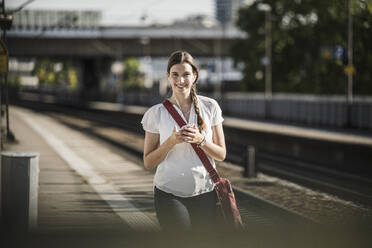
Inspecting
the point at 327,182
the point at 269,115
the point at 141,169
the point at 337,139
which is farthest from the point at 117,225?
the point at 269,115

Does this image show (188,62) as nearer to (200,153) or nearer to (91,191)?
(200,153)

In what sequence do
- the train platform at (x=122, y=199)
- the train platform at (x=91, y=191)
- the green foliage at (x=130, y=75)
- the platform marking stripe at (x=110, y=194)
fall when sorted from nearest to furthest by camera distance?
1. the train platform at (x=122, y=199)
2. the platform marking stripe at (x=110, y=194)
3. the train platform at (x=91, y=191)
4. the green foliage at (x=130, y=75)

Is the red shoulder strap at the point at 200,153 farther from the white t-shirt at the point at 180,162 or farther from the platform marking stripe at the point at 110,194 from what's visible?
the platform marking stripe at the point at 110,194

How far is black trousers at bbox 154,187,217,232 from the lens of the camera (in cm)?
415

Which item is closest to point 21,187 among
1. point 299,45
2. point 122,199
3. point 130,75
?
point 122,199

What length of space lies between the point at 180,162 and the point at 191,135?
24cm

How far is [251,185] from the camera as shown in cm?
1214

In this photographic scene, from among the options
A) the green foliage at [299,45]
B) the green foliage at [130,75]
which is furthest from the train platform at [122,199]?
the green foliage at [130,75]

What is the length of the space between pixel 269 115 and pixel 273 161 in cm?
2306

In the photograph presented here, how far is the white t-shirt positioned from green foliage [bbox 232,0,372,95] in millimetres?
45655

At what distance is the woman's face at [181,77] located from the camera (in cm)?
419

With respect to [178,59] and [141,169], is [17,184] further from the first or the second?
[141,169]

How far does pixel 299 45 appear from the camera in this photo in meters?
54.1

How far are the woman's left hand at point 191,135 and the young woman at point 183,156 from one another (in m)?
0.04
